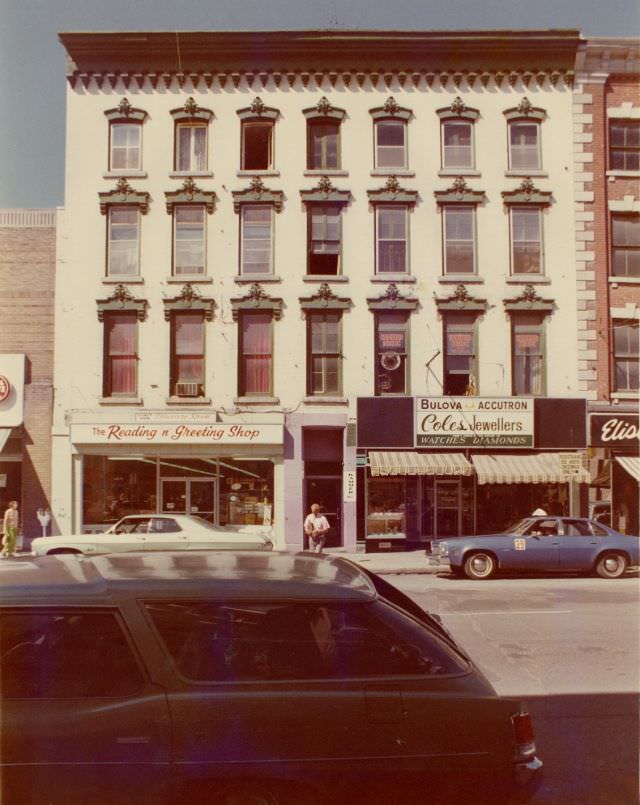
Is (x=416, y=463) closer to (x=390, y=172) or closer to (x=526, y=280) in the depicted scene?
(x=526, y=280)

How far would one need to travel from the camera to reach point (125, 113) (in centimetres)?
2411

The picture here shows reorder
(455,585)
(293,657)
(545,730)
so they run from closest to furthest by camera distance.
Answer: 1. (293,657)
2. (545,730)
3. (455,585)

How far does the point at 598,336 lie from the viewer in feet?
77.2

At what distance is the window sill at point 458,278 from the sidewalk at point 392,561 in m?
8.09

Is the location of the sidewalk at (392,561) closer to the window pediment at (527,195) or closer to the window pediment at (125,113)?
the window pediment at (527,195)

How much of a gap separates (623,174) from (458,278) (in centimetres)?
600

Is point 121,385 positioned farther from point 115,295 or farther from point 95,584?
point 95,584

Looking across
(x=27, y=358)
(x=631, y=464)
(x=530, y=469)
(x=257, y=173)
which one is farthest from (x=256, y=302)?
(x=631, y=464)

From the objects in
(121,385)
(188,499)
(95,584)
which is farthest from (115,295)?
(95,584)

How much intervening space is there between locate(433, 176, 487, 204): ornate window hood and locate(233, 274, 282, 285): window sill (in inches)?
215

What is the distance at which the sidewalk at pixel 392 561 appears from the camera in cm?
1920

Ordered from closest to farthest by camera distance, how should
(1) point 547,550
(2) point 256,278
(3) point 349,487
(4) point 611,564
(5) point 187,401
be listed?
(1) point 547,550
(4) point 611,564
(3) point 349,487
(5) point 187,401
(2) point 256,278

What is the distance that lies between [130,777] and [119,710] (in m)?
0.33

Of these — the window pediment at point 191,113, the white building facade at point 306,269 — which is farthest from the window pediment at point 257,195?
the window pediment at point 191,113
